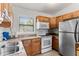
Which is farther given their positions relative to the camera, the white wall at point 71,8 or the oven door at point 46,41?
the oven door at point 46,41

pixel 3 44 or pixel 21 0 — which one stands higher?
pixel 21 0

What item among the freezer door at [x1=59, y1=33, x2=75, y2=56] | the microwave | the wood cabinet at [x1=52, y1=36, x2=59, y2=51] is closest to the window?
the microwave

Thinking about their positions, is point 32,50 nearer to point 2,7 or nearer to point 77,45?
point 77,45

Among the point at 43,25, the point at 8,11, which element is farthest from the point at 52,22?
the point at 8,11

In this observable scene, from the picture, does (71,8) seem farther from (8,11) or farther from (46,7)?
(8,11)

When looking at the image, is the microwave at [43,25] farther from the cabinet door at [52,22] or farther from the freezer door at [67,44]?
the freezer door at [67,44]

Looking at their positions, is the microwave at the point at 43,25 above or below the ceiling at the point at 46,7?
below

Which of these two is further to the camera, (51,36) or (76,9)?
(51,36)

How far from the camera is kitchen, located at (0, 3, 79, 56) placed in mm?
1516

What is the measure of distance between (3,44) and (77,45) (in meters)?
1.10

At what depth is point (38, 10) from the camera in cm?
157

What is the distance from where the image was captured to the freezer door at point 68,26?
5.02ft

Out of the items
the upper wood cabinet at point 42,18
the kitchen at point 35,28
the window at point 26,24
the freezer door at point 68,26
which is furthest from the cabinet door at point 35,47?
the freezer door at point 68,26

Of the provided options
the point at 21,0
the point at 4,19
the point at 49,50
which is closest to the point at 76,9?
the point at 49,50
